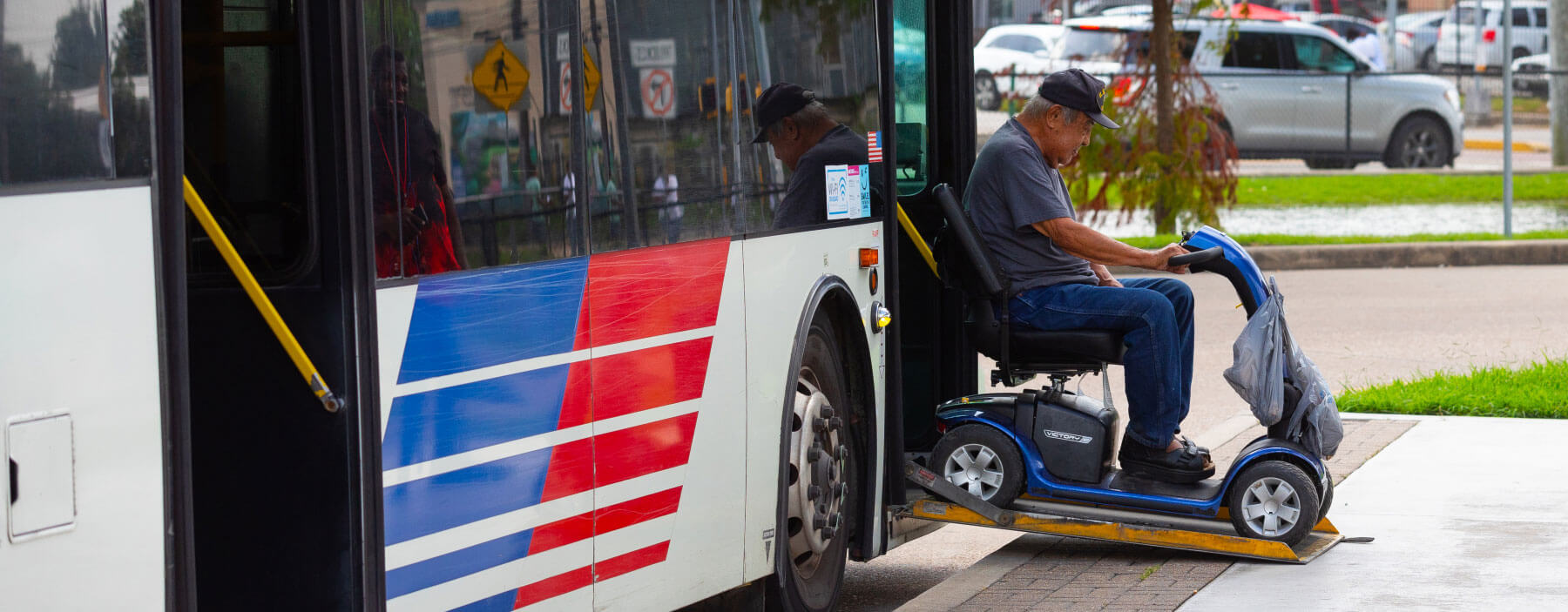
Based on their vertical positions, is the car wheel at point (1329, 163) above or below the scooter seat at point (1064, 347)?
above

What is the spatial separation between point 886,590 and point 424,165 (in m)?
3.01

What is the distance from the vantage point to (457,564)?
145 inches

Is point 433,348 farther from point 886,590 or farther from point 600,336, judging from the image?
point 886,590

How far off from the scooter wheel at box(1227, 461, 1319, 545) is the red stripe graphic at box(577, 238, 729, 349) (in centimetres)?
201

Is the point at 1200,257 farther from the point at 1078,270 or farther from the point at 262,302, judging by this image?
the point at 262,302

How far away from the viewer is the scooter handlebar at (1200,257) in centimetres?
578

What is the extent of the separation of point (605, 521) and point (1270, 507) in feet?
7.91

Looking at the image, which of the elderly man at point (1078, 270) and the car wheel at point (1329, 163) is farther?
the car wheel at point (1329, 163)

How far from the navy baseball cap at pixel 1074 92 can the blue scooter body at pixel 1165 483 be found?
51 centimetres

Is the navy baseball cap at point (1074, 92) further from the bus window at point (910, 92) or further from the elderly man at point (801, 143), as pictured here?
the elderly man at point (801, 143)

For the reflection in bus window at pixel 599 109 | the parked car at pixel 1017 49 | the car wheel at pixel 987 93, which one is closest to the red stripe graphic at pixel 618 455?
the reflection in bus window at pixel 599 109

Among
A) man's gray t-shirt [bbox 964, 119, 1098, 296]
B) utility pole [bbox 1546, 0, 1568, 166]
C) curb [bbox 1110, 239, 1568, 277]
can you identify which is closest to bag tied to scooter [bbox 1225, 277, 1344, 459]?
man's gray t-shirt [bbox 964, 119, 1098, 296]

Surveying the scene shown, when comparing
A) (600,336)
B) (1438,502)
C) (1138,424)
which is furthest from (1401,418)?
(600,336)

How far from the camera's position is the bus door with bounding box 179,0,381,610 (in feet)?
11.0
